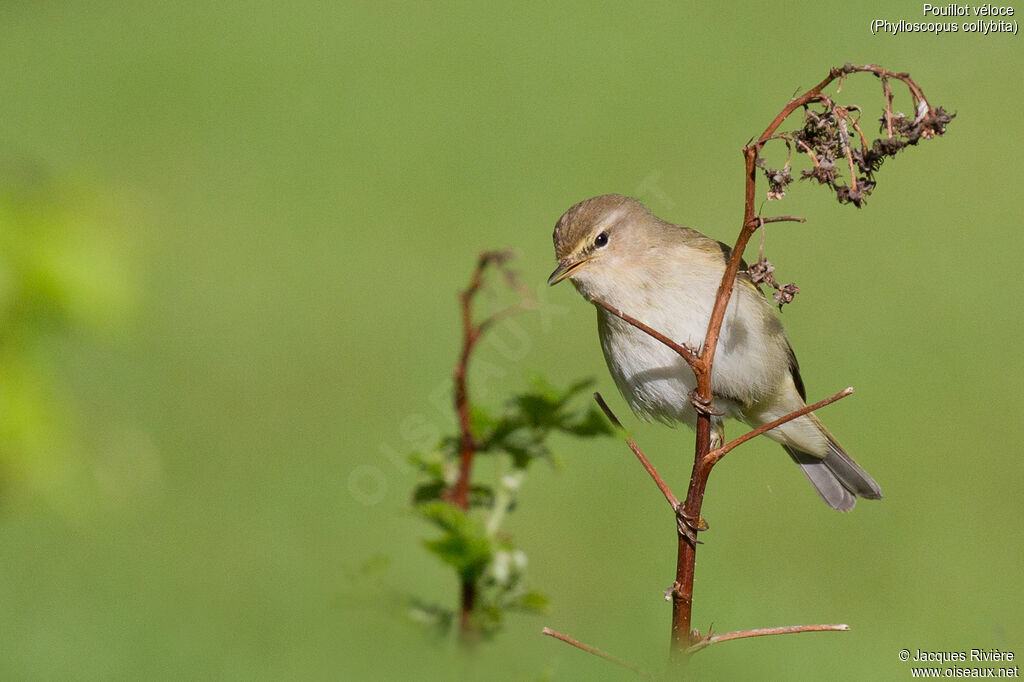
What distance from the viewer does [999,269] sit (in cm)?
965

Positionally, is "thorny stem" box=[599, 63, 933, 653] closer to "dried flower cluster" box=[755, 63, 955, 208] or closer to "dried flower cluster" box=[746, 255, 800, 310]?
"dried flower cluster" box=[755, 63, 955, 208]

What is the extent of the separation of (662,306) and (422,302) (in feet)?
20.1

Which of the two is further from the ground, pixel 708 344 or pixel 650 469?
pixel 708 344

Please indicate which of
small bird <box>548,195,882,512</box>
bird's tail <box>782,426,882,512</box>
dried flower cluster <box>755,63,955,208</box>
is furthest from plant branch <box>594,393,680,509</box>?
bird's tail <box>782,426,882,512</box>

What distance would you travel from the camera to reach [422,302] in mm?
9664

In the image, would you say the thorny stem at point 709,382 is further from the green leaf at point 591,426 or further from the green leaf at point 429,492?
the green leaf at point 429,492

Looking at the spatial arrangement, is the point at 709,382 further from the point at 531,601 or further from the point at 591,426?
the point at 531,601

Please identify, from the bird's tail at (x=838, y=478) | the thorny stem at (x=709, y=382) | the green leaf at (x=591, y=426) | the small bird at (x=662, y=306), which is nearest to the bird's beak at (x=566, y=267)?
the small bird at (x=662, y=306)

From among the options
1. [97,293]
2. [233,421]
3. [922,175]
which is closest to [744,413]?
[97,293]

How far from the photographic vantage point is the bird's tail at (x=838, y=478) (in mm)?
4570

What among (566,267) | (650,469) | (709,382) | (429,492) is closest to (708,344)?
(709,382)

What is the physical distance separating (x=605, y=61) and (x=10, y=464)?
11497 mm

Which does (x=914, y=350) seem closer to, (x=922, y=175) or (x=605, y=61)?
(x=922, y=175)

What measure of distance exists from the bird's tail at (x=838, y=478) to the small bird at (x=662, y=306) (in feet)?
2.13
